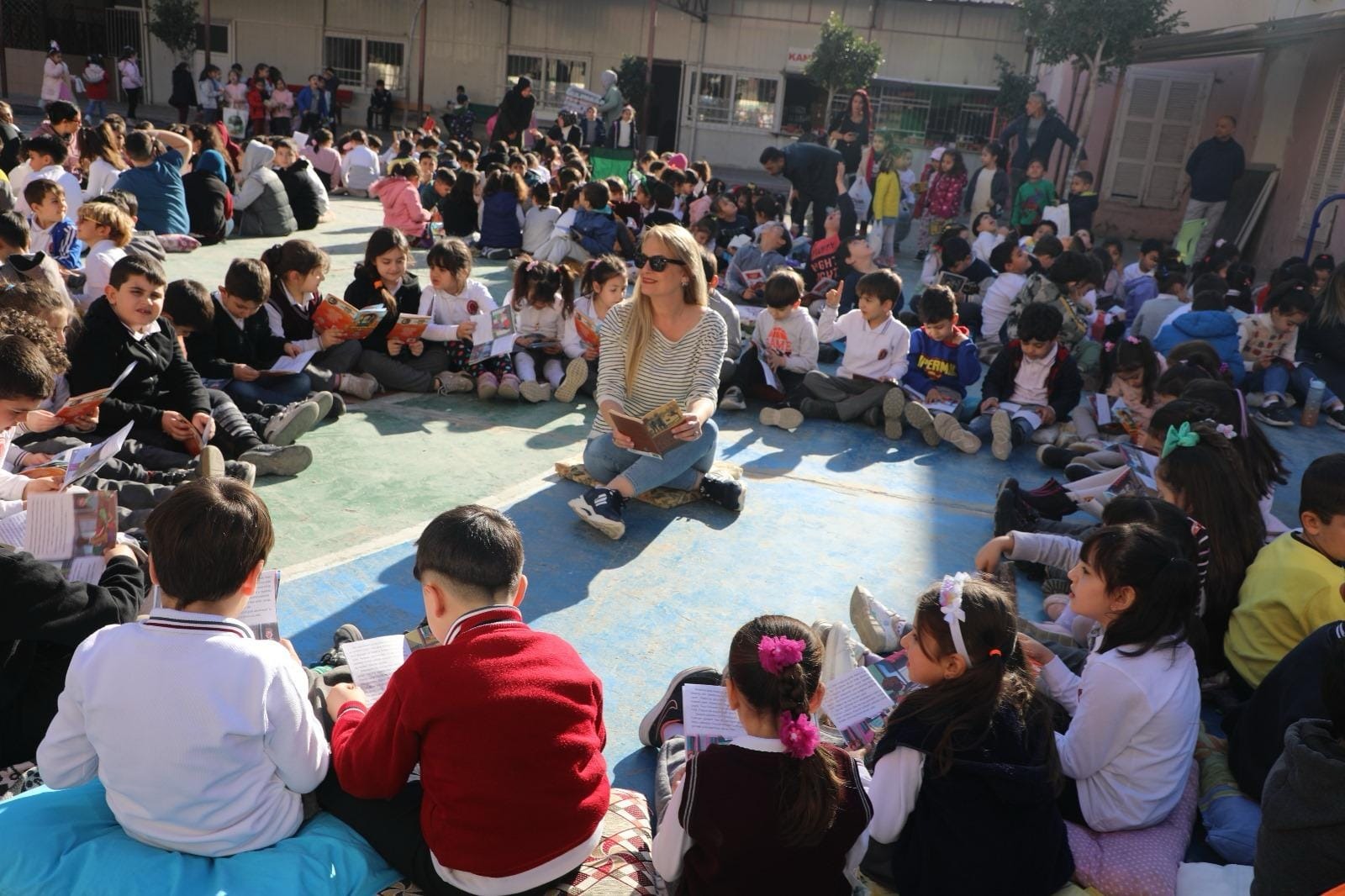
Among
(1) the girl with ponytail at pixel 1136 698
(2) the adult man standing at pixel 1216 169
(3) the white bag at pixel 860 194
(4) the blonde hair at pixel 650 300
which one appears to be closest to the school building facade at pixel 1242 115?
(2) the adult man standing at pixel 1216 169

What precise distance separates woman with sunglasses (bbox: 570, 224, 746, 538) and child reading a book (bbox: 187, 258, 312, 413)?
173cm

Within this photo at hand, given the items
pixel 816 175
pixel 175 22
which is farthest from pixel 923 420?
pixel 175 22

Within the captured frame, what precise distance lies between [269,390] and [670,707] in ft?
10.7

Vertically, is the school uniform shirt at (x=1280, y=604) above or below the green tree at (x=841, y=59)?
below

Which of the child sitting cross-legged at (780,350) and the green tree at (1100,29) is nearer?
the child sitting cross-legged at (780,350)

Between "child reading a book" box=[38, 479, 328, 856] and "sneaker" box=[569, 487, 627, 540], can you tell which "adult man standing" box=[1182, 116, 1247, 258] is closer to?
"sneaker" box=[569, 487, 627, 540]

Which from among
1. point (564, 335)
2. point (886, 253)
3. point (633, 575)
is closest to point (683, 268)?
point (633, 575)

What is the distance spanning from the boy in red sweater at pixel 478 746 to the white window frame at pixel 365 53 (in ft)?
85.7

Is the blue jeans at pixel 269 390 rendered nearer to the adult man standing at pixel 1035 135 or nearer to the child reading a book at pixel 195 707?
the child reading a book at pixel 195 707

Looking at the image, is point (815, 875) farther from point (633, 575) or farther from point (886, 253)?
point (886, 253)

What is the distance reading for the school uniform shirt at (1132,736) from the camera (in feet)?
8.55

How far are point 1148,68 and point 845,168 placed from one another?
6763mm

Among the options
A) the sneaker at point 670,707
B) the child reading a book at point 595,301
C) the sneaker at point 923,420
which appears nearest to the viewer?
the sneaker at point 670,707

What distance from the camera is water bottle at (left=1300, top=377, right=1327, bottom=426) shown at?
7305 millimetres
